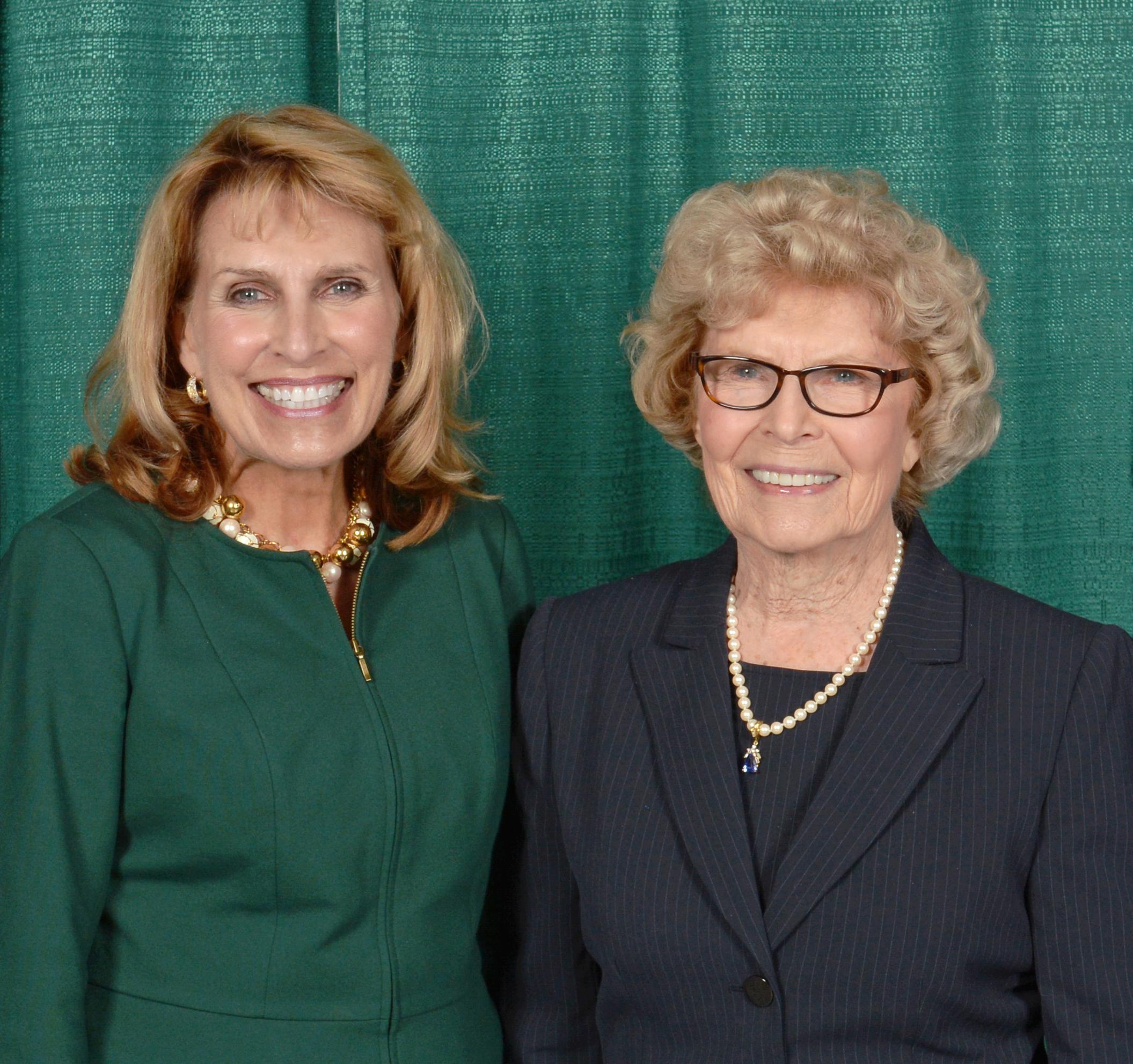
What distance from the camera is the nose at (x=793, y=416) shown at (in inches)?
64.3

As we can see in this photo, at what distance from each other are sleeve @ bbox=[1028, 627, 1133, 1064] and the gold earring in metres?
1.08

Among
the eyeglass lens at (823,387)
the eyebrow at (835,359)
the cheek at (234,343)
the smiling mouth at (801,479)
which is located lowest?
the smiling mouth at (801,479)

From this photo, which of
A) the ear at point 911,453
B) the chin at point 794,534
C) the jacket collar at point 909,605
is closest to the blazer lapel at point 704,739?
the jacket collar at point 909,605

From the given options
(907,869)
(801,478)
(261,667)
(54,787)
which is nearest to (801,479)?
(801,478)

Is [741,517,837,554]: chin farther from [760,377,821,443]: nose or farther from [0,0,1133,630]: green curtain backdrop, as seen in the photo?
[0,0,1133,630]: green curtain backdrop

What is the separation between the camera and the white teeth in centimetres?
168

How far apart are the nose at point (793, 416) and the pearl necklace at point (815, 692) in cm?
23

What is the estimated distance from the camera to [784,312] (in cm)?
165

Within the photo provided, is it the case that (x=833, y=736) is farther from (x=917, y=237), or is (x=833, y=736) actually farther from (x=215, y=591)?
(x=215, y=591)

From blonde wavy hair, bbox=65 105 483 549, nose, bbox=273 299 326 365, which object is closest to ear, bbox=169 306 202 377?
blonde wavy hair, bbox=65 105 483 549

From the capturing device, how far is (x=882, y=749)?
5.18 feet

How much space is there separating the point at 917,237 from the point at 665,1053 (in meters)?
0.99

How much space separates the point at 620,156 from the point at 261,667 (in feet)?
3.66

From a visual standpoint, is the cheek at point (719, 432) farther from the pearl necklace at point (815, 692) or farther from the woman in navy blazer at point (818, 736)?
the pearl necklace at point (815, 692)
